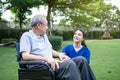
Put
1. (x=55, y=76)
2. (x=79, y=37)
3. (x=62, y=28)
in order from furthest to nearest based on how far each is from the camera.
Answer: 1. (x=62, y=28)
2. (x=79, y=37)
3. (x=55, y=76)

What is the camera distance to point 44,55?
348 centimetres

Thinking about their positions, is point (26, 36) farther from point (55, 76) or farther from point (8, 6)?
point (8, 6)

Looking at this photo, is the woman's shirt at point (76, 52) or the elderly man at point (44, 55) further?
the woman's shirt at point (76, 52)

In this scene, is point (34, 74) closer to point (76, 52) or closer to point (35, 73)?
point (35, 73)

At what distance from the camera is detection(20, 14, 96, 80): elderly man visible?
3221 millimetres

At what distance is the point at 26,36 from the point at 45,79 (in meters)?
0.61

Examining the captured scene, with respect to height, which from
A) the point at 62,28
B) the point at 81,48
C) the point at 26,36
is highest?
the point at 26,36

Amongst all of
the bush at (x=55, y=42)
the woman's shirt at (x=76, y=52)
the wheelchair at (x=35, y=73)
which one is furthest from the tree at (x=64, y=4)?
the wheelchair at (x=35, y=73)

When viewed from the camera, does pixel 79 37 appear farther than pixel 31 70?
Yes

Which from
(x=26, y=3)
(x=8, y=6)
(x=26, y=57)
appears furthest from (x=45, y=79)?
(x=8, y=6)

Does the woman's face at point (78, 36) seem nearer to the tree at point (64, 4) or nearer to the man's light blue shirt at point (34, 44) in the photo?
the man's light blue shirt at point (34, 44)

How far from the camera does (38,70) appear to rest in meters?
3.13

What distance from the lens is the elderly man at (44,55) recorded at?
127 inches

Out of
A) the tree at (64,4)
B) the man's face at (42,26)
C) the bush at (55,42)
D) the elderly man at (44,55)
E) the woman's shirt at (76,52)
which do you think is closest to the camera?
the elderly man at (44,55)
